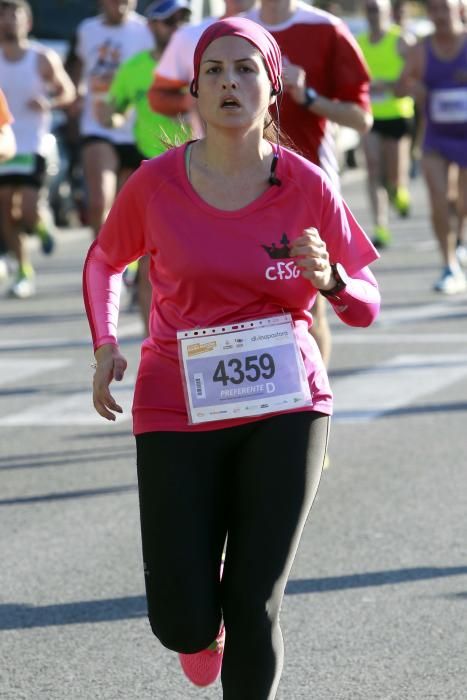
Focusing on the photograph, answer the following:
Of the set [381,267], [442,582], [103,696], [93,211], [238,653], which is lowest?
[381,267]

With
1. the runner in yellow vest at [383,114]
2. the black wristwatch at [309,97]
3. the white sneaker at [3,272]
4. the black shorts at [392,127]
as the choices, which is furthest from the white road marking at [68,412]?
the black shorts at [392,127]

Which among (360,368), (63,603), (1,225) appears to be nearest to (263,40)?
(63,603)

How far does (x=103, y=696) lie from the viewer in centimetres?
475

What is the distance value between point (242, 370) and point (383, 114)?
1302cm

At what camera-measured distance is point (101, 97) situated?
12469 millimetres

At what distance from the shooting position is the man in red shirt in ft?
23.9

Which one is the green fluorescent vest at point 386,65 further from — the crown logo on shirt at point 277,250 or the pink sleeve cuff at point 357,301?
the crown logo on shirt at point 277,250

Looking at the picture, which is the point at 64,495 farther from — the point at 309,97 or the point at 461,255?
the point at 461,255

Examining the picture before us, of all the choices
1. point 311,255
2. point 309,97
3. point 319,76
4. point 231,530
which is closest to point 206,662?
point 231,530

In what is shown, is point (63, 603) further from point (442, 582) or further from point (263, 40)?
point (263, 40)

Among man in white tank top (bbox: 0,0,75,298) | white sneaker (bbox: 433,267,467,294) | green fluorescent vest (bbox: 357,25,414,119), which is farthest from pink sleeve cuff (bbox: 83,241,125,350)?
green fluorescent vest (bbox: 357,25,414,119)

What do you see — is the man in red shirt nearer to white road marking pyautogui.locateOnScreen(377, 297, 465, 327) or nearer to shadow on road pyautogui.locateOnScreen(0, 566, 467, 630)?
shadow on road pyautogui.locateOnScreen(0, 566, 467, 630)

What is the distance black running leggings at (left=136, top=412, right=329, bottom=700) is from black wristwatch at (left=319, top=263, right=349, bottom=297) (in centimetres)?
29

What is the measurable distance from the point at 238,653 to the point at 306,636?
52.7 inches
